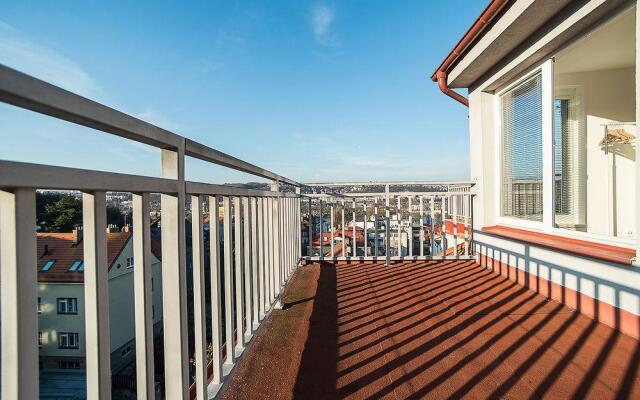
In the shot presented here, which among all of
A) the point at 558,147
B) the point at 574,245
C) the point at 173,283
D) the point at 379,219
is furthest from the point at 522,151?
the point at 173,283

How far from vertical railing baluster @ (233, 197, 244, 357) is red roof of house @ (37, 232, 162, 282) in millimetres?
768

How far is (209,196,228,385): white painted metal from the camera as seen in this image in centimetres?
124

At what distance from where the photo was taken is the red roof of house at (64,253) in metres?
0.54

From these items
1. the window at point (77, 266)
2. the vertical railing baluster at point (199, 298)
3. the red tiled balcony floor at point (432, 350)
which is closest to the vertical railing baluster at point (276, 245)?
the red tiled balcony floor at point (432, 350)

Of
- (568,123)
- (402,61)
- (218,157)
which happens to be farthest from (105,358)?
(402,61)

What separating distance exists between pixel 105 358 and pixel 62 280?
205 millimetres

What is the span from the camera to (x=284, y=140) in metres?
14.0

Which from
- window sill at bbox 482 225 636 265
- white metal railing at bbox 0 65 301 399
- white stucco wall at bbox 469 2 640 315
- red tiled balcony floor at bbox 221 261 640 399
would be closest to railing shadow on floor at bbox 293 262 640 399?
red tiled balcony floor at bbox 221 261 640 399

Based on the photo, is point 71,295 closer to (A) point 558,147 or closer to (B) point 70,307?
(B) point 70,307

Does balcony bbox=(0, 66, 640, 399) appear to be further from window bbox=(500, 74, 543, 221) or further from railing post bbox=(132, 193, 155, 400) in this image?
window bbox=(500, 74, 543, 221)

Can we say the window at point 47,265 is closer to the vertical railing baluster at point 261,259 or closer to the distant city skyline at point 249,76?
the distant city skyline at point 249,76

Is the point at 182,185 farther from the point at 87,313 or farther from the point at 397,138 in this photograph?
the point at 397,138

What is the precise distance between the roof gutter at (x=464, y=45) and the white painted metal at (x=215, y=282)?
9.49 ft

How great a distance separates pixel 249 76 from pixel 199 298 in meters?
9.73
